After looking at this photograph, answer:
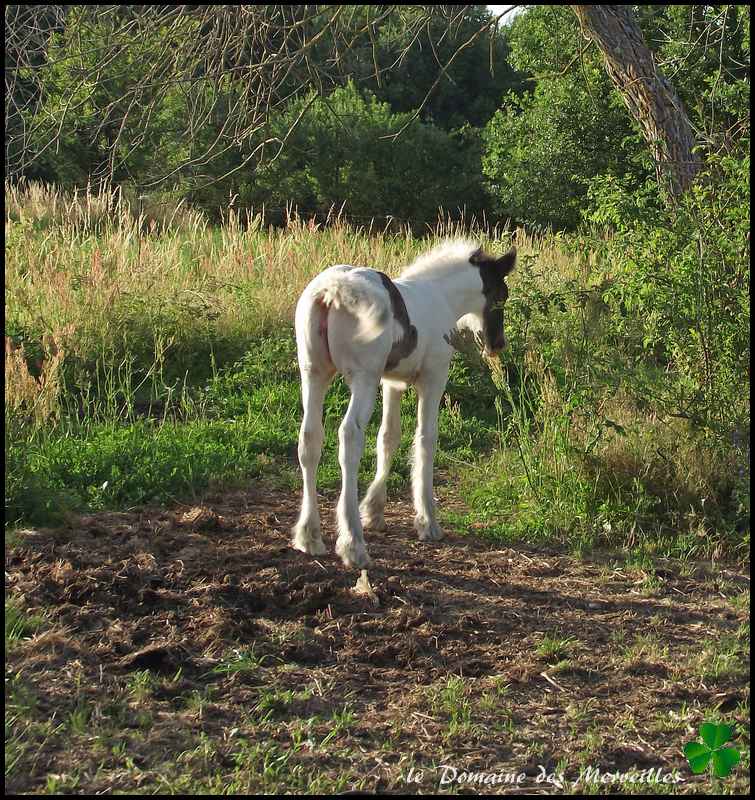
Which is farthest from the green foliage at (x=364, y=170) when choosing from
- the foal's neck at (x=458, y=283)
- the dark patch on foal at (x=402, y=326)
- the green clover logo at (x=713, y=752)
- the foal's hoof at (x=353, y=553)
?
the green clover logo at (x=713, y=752)

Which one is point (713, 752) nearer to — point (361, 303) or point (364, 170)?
point (361, 303)

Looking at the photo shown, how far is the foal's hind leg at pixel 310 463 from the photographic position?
5.35 m

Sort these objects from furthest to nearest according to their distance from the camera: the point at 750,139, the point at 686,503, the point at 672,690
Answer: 1. the point at 686,503
2. the point at 750,139
3. the point at 672,690

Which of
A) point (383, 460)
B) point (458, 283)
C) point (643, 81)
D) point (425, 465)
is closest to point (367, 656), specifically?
point (425, 465)

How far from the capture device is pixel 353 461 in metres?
5.18

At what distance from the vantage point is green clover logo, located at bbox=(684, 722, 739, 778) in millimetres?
3281

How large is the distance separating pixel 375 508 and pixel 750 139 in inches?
126

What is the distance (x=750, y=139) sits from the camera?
5.03 meters

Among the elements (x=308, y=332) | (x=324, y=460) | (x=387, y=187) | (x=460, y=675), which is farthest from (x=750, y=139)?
(x=387, y=187)

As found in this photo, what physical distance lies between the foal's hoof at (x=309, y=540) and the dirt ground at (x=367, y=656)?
0.20 feet

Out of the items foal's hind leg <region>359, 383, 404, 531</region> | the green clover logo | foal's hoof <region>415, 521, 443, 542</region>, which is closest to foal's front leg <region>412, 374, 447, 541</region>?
foal's hoof <region>415, 521, 443, 542</region>

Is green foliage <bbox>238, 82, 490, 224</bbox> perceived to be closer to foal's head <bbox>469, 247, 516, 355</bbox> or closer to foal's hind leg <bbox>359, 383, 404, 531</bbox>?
foal's head <bbox>469, 247, 516, 355</bbox>

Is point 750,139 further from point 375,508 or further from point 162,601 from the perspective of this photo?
point 162,601

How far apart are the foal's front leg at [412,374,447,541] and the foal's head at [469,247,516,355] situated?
0.73 metres
